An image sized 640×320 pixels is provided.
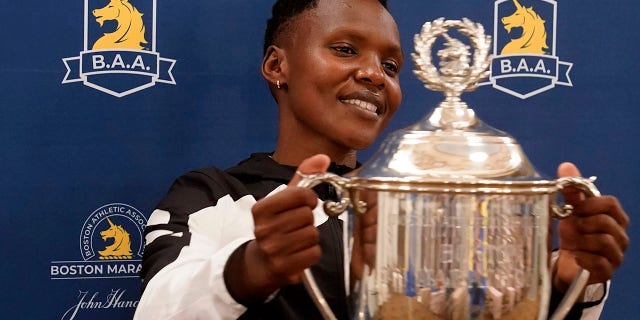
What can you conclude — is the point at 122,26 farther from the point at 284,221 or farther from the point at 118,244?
the point at 284,221

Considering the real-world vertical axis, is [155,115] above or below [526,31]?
below

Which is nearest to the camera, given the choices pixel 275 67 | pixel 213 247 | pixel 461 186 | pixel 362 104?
pixel 461 186

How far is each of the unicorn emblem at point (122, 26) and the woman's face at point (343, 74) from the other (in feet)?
0.96

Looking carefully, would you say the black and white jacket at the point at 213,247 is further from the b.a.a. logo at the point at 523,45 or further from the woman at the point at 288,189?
the b.a.a. logo at the point at 523,45

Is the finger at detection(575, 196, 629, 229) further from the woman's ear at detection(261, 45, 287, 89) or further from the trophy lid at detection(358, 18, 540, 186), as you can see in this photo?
the woman's ear at detection(261, 45, 287, 89)

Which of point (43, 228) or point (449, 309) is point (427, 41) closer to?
point (449, 309)

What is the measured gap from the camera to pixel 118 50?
1498 mm

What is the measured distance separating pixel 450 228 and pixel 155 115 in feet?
2.65

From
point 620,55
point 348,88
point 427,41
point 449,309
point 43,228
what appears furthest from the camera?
point 620,55

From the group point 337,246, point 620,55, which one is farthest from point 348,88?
point 620,55

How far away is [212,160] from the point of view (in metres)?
1.55

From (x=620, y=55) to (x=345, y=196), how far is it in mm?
957

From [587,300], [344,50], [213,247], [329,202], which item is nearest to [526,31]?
[344,50]

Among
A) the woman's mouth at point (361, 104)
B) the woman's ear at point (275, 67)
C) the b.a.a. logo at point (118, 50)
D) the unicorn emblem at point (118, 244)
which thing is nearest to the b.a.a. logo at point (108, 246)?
the unicorn emblem at point (118, 244)
